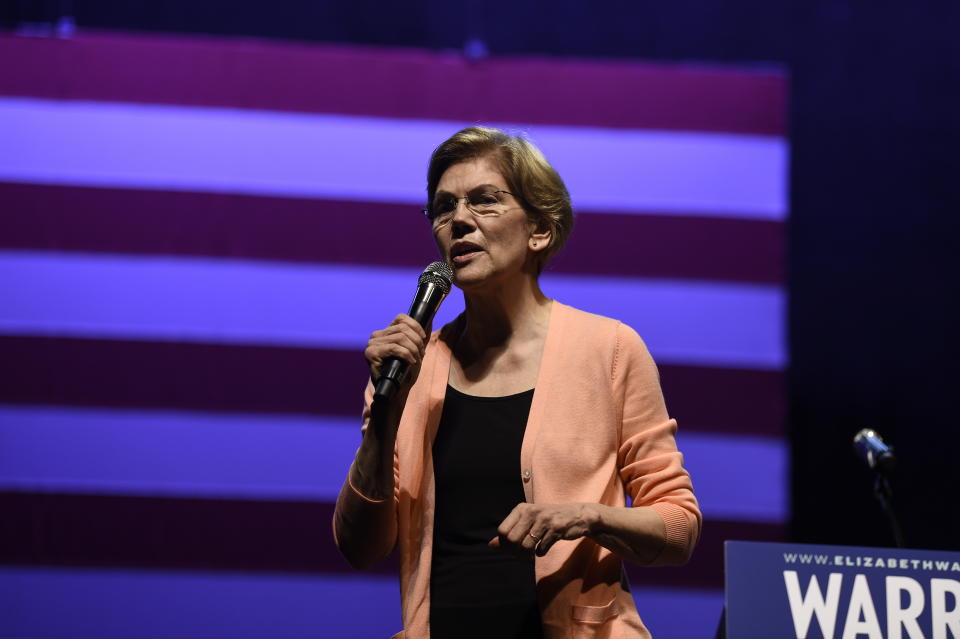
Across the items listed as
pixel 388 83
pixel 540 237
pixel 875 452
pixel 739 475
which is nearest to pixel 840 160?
pixel 739 475

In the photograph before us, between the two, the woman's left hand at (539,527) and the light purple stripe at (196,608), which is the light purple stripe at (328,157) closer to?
the light purple stripe at (196,608)

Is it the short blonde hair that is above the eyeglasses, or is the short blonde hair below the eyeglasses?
above

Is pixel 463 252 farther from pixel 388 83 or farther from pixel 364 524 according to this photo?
pixel 388 83

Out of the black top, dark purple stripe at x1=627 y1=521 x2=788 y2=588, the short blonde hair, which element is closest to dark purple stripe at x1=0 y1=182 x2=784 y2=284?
dark purple stripe at x1=627 y1=521 x2=788 y2=588

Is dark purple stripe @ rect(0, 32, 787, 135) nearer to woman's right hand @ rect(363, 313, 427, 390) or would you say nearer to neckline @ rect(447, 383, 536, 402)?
neckline @ rect(447, 383, 536, 402)

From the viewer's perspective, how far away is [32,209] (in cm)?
273

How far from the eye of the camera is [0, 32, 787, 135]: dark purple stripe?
9.07 feet

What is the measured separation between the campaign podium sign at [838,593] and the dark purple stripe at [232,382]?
133 cm

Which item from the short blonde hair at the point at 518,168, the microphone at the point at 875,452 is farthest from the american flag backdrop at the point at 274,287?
the short blonde hair at the point at 518,168

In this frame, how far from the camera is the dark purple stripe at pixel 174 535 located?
8.51 ft

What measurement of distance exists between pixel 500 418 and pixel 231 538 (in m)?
1.39

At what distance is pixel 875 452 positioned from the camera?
6.00 feet

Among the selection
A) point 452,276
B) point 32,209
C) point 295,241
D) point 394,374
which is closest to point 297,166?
point 295,241

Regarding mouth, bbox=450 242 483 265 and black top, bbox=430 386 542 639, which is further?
mouth, bbox=450 242 483 265
